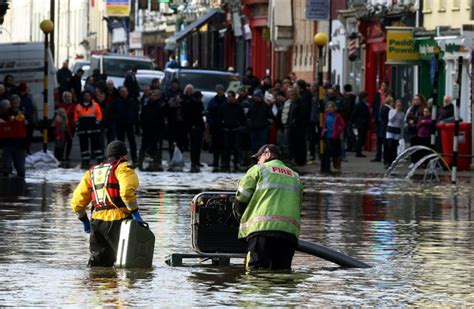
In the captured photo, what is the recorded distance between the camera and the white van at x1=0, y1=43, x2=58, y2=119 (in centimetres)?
5041

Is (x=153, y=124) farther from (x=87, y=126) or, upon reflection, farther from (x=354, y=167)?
(x=354, y=167)

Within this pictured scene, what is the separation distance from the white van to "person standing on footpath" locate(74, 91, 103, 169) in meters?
10.2

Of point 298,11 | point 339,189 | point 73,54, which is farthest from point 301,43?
point 73,54

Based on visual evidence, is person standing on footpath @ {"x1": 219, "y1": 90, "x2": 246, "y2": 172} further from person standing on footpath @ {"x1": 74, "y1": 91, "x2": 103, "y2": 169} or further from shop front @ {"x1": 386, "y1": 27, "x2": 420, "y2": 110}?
shop front @ {"x1": 386, "y1": 27, "x2": 420, "y2": 110}

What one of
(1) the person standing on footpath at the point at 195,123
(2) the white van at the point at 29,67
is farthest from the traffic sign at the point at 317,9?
(1) the person standing on footpath at the point at 195,123

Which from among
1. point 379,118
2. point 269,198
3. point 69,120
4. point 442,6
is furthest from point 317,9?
point 269,198

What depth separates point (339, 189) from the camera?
33375mm

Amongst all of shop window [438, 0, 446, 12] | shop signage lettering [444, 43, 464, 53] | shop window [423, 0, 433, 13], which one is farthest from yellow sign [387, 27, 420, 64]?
shop signage lettering [444, 43, 464, 53]

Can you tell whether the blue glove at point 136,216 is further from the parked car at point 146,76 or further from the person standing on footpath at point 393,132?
the parked car at point 146,76

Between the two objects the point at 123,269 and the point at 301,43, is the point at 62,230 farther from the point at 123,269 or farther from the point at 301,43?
the point at 301,43

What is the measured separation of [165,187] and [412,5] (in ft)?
71.9

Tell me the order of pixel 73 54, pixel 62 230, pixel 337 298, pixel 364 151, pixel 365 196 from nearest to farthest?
1. pixel 337 298
2. pixel 62 230
3. pixel 365 196
4. pixel 364 151
5. pixel 73 54

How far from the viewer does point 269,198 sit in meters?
17.0

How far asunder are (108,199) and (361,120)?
3034 centimetres
